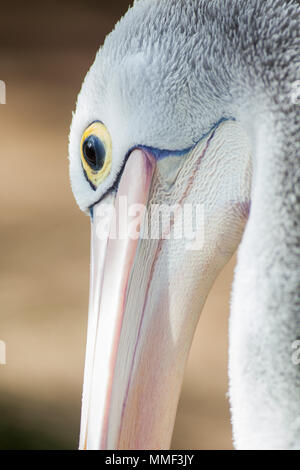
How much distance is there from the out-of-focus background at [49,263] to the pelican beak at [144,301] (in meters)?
1.21

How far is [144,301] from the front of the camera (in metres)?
0.90

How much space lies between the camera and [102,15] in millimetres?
3641

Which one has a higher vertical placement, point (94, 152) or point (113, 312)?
point (94, 152)

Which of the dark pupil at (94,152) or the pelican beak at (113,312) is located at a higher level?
the dark pupil at (94,152)

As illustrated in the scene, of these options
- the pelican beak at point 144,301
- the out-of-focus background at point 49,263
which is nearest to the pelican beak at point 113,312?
the pelican beak at point 144,301

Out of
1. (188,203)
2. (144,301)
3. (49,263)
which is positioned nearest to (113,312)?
(144,301)

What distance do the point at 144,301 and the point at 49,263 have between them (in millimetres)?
1897

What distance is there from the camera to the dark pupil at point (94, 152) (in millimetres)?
935

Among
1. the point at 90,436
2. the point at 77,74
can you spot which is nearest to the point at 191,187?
the point at 90,436

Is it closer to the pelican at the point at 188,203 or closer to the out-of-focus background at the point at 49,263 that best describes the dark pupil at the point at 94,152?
the pelican at the point at 188,203

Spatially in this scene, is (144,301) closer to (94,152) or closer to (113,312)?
(113,312)

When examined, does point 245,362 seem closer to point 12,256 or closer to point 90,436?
point 90,436

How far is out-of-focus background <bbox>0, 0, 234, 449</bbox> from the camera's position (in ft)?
7.18

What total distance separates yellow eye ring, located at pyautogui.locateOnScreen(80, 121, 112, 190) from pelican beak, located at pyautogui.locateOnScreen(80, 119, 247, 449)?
4 cm
